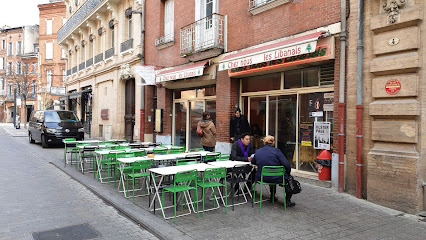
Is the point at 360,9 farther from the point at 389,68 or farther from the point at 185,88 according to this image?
the point at 185,88

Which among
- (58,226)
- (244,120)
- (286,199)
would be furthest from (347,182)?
(58,226)

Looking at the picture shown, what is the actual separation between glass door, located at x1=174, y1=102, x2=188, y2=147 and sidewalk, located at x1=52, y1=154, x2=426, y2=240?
749cm

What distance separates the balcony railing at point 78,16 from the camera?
21.7 metres

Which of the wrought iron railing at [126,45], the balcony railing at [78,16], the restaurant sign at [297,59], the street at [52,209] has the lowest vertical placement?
the street at [52,209]

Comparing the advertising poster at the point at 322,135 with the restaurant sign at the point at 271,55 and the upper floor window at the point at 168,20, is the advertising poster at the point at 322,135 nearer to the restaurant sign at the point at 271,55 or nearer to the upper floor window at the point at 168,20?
the restaurant sign at the point at 271,55

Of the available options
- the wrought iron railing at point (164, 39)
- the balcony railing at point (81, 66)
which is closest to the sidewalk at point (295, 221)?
the wrought iron railing at point (164, 39)

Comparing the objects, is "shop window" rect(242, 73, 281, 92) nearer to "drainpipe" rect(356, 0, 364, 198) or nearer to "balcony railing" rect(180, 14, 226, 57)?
"balcony railing" rect(180, 14, 226, 57)

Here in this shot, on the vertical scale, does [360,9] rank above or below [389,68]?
above

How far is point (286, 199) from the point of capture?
6156 millimetres

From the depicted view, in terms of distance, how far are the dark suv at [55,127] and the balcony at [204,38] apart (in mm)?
7403

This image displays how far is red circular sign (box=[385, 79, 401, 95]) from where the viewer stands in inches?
239

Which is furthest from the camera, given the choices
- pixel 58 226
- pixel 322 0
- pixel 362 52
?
pixel 322 0

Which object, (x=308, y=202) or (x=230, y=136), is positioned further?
(x=230, y=136)

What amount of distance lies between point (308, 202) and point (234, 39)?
19.5 ft
